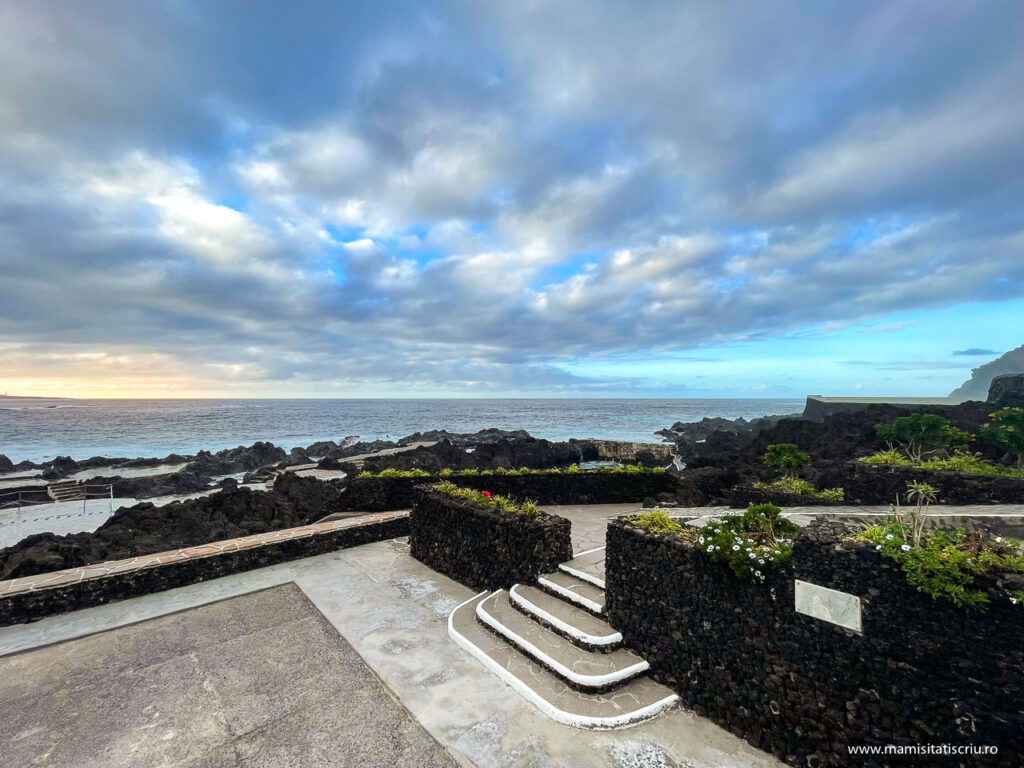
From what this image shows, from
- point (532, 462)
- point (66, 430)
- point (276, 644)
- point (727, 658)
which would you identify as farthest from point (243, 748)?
point (66, 430)

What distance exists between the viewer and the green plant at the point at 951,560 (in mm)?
3240

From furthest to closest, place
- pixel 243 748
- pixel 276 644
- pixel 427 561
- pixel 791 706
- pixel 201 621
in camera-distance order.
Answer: pixel 427 561
pixel 201 621
pixel 276 644
pixel 243 748
pixel 791 706

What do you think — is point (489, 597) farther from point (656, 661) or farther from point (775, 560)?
point (775, 560)

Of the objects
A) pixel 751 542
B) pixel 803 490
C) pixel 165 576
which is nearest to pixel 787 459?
pixel 803 490

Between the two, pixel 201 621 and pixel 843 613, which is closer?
pixel 843 613

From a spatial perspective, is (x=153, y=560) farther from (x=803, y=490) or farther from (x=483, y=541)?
(x=803, y=490)

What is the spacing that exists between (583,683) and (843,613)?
8.81 ft

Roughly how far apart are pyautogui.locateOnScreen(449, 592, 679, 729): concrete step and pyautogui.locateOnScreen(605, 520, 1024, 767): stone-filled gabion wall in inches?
13.3

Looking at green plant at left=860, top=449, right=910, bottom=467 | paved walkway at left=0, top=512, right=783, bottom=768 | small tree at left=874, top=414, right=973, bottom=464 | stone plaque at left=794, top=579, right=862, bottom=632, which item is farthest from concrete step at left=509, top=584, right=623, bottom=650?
small tree at left=874, top=414, right=973, bottom=464

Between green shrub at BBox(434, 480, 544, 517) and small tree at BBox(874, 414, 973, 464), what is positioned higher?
small tree at BBox(874, 414, 973, 464)

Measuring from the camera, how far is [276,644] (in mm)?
6238

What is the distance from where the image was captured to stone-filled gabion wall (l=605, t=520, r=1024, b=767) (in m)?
3.15

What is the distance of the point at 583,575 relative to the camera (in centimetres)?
680

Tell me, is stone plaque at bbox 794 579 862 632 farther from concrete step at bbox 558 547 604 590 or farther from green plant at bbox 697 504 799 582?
concrete step at bbox 558 547 604 590
